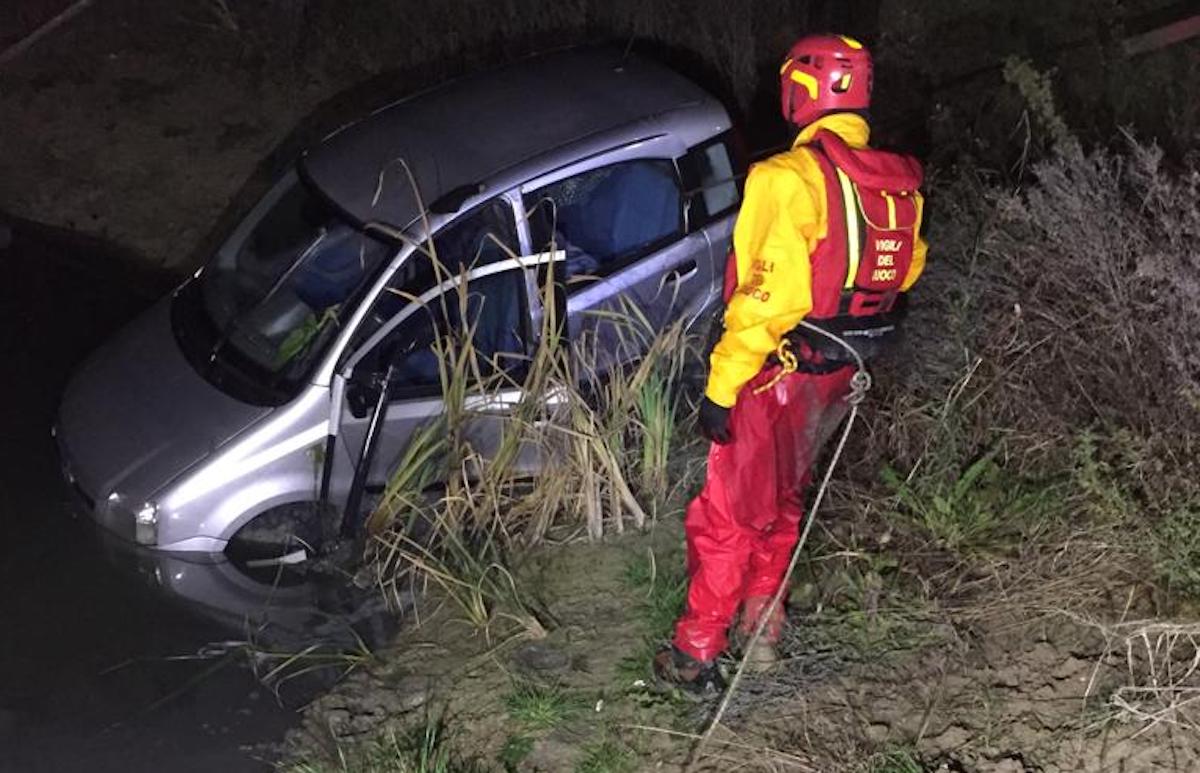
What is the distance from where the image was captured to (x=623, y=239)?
546 centimetres

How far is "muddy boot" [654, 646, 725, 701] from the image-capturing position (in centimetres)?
399

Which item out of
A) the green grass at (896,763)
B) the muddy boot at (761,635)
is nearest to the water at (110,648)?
the muddy boot at (761,635)

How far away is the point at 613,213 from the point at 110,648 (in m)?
2.66

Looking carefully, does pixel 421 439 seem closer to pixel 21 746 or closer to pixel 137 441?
pixel 137 441

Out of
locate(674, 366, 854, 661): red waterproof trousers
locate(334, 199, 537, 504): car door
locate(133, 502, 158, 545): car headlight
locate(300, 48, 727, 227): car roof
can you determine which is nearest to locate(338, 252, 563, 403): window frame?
locate(334, 199, 537, 504): car door

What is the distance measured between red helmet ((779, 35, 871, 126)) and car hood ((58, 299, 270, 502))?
2.49 metres

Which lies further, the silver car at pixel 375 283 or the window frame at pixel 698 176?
the window frame at pixel 698 176

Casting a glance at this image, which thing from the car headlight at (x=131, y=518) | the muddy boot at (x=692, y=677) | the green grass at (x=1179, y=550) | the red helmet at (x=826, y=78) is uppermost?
the red helmet at (x=826, y=78)

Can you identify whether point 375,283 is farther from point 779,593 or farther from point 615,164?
point 779,593

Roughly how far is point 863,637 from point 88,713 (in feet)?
9.19

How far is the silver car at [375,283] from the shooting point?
5004 mm

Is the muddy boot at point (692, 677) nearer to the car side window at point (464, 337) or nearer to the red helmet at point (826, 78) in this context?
the car side window at point (464, 337)

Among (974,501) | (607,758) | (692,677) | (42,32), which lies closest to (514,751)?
(607,758)

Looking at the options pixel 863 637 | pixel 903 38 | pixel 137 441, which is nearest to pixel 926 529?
pixel 863 637
